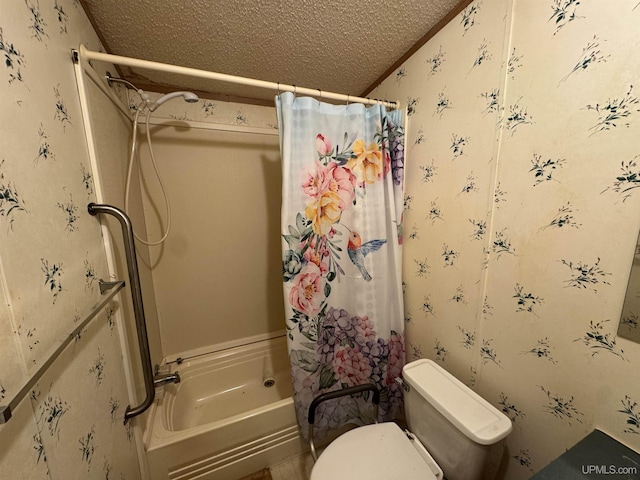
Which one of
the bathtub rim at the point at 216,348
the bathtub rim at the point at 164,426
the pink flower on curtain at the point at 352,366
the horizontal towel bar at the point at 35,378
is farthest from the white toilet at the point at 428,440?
the bathtub rim at the point at 216,348

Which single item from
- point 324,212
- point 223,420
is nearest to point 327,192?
point 324,212

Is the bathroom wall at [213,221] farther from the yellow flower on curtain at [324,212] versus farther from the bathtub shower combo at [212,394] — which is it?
the yellow flower on curtain at [324,212]

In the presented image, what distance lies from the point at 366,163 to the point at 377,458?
121 centimetres

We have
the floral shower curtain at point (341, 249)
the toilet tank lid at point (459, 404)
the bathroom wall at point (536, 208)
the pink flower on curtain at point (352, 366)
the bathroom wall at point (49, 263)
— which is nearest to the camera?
the bathroom wall at point (49, 263)

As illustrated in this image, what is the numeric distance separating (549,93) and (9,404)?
134cm

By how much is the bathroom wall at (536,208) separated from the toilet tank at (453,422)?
104 mm

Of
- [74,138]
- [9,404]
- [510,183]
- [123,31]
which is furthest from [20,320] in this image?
[510,183]

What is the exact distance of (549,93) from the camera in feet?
2.23

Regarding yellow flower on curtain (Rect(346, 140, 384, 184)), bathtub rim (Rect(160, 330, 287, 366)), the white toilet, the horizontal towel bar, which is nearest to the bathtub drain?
bathtub rim (Rect(160, 330, 287, 366))

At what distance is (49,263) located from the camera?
1.79ft

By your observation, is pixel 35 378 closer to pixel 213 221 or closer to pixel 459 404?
pixel 459 404

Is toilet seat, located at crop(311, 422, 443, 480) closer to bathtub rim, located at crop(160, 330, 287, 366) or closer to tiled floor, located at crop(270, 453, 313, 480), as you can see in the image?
tiled floor, located at crop(270, 453, 313, 480)

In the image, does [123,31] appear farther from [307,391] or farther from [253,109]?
[307,391]

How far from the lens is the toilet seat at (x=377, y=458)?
81cm
